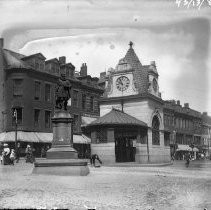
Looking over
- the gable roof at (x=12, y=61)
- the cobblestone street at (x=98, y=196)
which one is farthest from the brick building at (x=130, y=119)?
the cobblestone street at (x=98, y=196)

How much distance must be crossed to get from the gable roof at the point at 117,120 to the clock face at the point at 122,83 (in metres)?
2.62

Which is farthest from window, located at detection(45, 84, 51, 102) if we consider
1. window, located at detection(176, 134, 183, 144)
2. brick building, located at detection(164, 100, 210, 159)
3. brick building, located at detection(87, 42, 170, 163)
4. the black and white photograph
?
window, located at detection(176, 134, 183, 144)

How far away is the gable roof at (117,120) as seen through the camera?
34372 millimetres

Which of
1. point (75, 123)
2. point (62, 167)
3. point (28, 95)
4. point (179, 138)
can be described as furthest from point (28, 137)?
point (179, 138)

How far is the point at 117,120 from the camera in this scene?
34719mm

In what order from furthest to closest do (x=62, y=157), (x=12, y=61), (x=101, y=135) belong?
(x=12, y=61) < (x=101, y=135) < (x=62, y=157)

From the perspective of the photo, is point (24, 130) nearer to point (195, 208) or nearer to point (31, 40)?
point (31, 40)

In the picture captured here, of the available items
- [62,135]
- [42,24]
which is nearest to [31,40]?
[42,24]

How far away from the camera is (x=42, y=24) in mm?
14477

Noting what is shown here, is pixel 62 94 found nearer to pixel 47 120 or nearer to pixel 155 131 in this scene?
pixel 155 131

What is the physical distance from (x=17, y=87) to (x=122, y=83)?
11817mm

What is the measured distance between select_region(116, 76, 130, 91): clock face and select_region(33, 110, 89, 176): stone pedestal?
19.7m

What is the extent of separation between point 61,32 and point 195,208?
28.3 ft

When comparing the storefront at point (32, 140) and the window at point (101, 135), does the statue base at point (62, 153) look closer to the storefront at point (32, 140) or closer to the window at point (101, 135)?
the window at point (101, 135)
